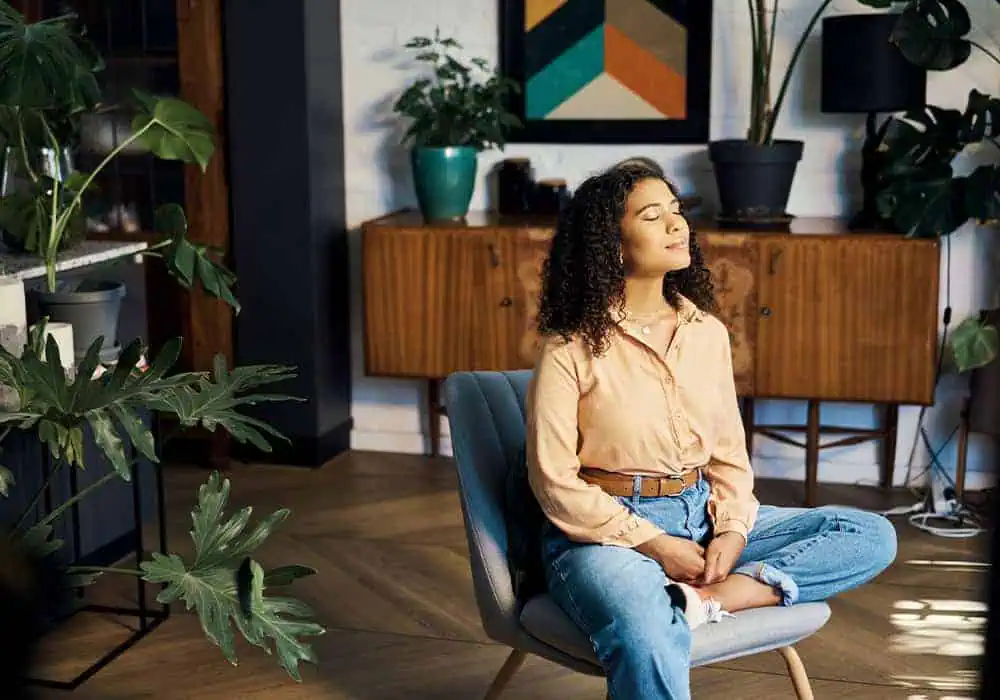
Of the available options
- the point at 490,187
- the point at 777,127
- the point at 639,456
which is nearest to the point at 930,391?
the point at 777,127

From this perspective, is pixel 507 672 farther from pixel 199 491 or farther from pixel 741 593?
pixel 199 491

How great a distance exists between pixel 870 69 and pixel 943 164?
347mm

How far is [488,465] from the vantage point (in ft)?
7.84

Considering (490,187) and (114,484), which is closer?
(114,484)

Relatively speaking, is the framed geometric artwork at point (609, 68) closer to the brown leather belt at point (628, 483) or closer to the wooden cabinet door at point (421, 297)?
the wooden cabinet door at point (421, 297)

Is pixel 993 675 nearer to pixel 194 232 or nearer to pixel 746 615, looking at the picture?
pixel 746 615

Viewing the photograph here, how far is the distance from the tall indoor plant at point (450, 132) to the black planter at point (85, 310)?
1.48 meters

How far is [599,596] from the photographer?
212 cm

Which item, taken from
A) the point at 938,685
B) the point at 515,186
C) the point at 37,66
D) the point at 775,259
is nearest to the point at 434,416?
the point at 515,186

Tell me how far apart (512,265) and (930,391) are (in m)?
1.32

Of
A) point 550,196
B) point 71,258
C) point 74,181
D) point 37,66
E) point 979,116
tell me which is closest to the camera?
point 37,66

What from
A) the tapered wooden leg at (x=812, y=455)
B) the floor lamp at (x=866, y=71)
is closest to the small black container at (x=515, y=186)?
the floor lamp at (x=866, y=71)

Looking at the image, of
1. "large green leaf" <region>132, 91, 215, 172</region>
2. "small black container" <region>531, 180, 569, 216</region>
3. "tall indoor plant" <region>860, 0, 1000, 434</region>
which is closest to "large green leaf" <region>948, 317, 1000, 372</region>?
"tall indoor plant" <region>860, 0, 1000, 434</region>

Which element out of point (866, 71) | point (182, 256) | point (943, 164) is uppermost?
point (866, 71)
